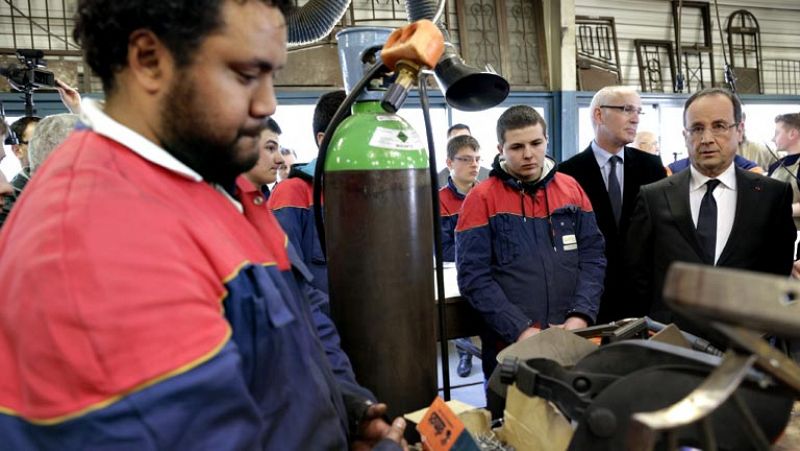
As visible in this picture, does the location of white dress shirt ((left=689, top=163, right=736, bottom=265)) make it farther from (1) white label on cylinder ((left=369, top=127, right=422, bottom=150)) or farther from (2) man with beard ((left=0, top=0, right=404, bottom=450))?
(2) man with beard ((left=0, top=0, right=404, bottom=450))

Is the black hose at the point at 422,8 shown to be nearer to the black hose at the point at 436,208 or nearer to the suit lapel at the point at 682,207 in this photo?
the black hose at the point at 436,208

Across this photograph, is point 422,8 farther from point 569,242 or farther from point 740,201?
point 740,201

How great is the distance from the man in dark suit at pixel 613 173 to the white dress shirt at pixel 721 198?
1.48 ft

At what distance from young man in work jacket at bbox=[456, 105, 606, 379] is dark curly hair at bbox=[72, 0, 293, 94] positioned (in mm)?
1467

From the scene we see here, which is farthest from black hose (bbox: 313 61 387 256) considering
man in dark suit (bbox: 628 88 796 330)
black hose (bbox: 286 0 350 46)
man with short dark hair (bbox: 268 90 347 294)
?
man in dark suit (bbox: 628 88 796 330)

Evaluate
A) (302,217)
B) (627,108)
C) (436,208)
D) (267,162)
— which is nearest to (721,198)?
(627,108)

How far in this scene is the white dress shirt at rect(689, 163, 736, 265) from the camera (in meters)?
1.87

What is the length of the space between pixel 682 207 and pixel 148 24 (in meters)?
1.72

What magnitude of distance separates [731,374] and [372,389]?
2.72ft

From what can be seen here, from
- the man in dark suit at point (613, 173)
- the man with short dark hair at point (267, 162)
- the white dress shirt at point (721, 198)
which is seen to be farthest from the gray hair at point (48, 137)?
the white dress shirt at point (721, 198)

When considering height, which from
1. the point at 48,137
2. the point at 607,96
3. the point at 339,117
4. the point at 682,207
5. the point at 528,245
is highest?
the point at 607,96

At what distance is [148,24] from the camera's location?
28.7 inches

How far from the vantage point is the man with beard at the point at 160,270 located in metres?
0.59

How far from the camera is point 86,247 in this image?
0.61m
